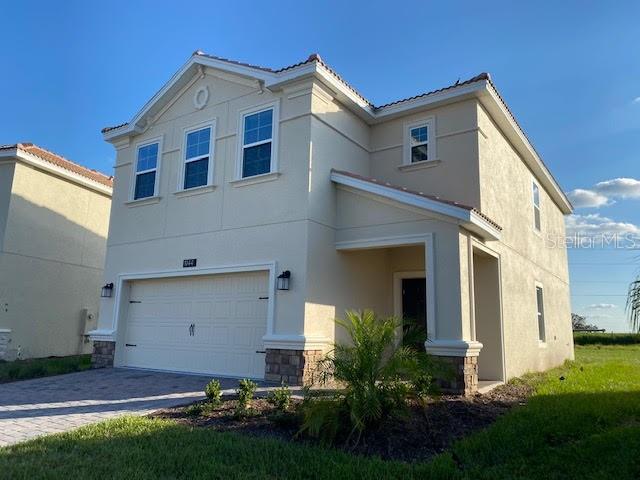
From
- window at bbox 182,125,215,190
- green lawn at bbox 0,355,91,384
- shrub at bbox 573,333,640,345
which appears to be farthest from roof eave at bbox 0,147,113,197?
shrub at bbox 573,333,640,345

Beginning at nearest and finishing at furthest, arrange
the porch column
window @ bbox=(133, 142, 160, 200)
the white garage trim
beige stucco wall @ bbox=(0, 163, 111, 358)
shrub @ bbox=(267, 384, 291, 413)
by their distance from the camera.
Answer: shrub @ bbox=(267, 384, 291, 413), the porch column, the white garage trim, window @ bbox=(133, 142, 160, 200), beige stucco wall @ bbox=(0, 163, 111, 358)

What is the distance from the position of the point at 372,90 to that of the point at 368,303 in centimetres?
567

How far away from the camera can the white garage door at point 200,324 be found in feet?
34.7

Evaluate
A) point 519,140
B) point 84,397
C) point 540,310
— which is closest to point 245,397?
point 84,397

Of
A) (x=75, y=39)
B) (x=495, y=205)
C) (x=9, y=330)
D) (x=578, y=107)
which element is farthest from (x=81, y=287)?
(x=578, y=107)

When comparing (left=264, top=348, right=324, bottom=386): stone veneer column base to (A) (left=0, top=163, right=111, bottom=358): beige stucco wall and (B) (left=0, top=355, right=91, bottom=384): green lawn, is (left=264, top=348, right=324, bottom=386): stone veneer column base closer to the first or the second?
(B) (left=0, top=355, right=91, bottom=384): green lawn

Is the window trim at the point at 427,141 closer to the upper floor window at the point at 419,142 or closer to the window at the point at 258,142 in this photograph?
the upper floor window at the point at 419,142

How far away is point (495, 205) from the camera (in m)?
11.7

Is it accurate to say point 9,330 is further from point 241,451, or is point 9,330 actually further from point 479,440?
point 479,440

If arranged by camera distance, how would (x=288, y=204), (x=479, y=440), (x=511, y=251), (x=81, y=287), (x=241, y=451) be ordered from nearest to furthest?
(x=241, y=451) → (x=479, y=440) → (x=288, y=204) → (x=511, y=251) → (x=81, y=287)

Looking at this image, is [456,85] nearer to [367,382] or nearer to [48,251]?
[367,382]

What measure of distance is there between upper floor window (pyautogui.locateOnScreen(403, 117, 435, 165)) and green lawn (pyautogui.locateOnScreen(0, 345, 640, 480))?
22.9ft

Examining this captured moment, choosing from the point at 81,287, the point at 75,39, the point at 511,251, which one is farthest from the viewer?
the point at 81,287

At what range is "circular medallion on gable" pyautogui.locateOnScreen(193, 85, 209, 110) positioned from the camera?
494 inches
